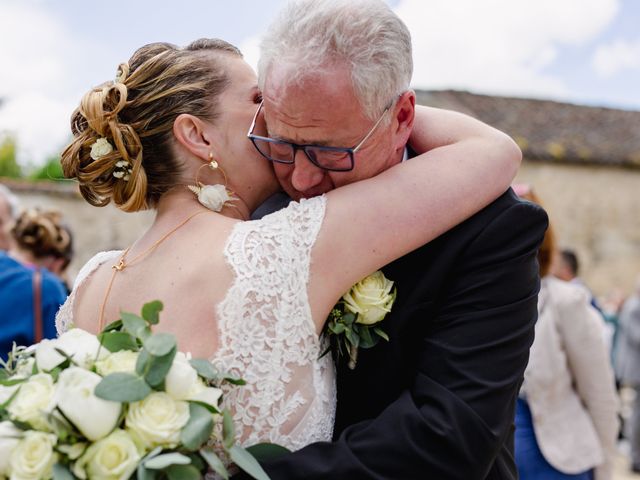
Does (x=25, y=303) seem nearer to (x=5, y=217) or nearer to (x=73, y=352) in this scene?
(x=5, y=217)

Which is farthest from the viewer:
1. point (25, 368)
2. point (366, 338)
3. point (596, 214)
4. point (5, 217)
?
point (596, 214)

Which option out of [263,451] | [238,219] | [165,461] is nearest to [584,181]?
[238,219]

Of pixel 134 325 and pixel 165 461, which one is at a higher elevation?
pixel 134 325

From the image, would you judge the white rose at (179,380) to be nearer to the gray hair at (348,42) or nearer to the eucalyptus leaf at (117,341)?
the eucalyptus leaf at (117,341)

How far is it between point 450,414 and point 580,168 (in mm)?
22860

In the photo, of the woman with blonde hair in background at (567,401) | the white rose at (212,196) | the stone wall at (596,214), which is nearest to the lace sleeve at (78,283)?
the white rose at (212,196)

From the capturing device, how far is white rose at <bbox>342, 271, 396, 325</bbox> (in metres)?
2.07

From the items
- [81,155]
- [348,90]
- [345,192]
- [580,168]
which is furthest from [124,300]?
[580,168]

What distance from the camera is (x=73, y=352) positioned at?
6.04 feet

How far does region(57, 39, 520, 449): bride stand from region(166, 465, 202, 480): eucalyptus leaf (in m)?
0.34

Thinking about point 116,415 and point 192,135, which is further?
point 192,135

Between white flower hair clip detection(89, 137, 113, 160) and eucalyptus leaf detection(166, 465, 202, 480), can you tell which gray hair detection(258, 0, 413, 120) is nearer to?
white flower hair clip detection(89, 137, 113, 160)

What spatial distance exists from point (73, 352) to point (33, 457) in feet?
0.89

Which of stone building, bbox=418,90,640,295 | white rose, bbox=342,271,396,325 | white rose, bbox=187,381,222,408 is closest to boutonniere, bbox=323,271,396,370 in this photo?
white rose, bbox=342,271,396,325
